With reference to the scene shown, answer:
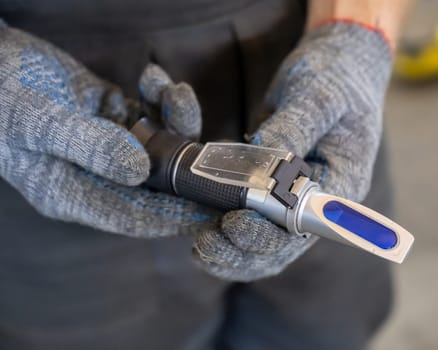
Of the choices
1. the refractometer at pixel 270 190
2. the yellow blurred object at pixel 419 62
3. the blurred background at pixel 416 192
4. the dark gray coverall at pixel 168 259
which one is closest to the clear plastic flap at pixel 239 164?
the refractometer at pixel 270 190

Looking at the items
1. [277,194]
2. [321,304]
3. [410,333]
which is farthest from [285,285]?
[410,333]

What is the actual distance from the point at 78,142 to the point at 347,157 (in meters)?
0.19

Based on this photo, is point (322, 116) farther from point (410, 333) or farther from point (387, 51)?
point (410, 333)

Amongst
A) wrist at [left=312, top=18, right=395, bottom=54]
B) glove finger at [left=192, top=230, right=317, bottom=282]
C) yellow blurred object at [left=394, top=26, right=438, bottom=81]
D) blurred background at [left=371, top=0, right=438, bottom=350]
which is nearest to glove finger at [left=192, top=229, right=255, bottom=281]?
glove finger at [left=192, top=230, right=317, bottom=282]

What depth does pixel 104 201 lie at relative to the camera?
0.42m

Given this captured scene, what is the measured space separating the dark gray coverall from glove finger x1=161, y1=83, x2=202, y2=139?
2.7 inches

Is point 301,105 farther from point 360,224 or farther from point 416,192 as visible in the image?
point 416,192

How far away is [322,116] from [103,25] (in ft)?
0.64

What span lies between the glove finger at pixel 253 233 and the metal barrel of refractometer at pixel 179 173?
0.02m

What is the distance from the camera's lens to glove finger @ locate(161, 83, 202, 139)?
43 cm

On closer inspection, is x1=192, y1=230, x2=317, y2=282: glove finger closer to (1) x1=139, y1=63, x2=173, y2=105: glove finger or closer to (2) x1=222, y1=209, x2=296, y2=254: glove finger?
(2) x1=222, y1=209, x2=296, y2=254: glove finger

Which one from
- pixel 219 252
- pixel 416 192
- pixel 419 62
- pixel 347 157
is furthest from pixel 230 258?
pixel 419 62

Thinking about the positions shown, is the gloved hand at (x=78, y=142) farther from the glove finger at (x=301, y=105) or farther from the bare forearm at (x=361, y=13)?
the bare forearm at (x=361, y=13)

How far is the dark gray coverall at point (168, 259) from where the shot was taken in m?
0.49
